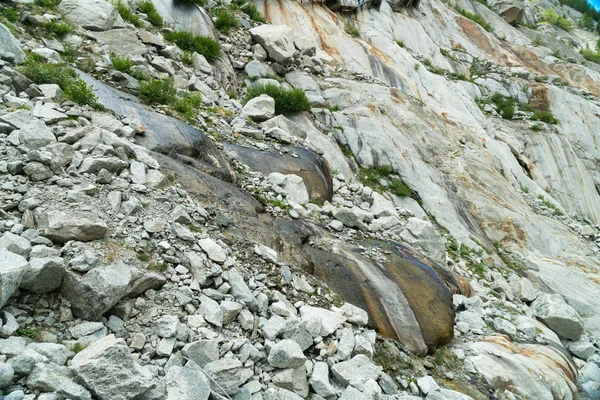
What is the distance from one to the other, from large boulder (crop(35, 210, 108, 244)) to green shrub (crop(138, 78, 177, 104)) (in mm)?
5440

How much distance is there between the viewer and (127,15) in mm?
13141

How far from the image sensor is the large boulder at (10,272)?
143 inches

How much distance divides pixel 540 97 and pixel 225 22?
23.6 metres

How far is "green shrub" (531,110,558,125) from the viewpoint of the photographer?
25.7m

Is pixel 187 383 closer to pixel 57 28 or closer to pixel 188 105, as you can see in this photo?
pixel 188 105

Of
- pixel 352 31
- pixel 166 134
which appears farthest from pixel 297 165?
pixel 352 31

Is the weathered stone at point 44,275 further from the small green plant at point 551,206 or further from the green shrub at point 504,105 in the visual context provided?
the green shrub at point 504,105

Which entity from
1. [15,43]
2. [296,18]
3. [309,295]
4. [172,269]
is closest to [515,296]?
[309,295]

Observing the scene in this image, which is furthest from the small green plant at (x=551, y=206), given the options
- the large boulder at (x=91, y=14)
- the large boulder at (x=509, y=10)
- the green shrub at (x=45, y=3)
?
the large boulder at (x=509, y=10)

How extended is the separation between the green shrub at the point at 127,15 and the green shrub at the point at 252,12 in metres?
6.93

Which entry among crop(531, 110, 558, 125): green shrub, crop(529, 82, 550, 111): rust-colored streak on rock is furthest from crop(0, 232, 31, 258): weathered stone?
crop(529, 82, 550, 111): rust-colored streak on rock

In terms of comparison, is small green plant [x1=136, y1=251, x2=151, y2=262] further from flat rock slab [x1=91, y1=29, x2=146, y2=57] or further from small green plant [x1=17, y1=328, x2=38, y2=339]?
flat rock slab [x1=91, y1=29, x2=146, y2=57]

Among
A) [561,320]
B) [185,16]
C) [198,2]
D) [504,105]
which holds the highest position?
[504,105]

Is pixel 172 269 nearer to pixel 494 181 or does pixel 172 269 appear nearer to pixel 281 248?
pixel 281 248
